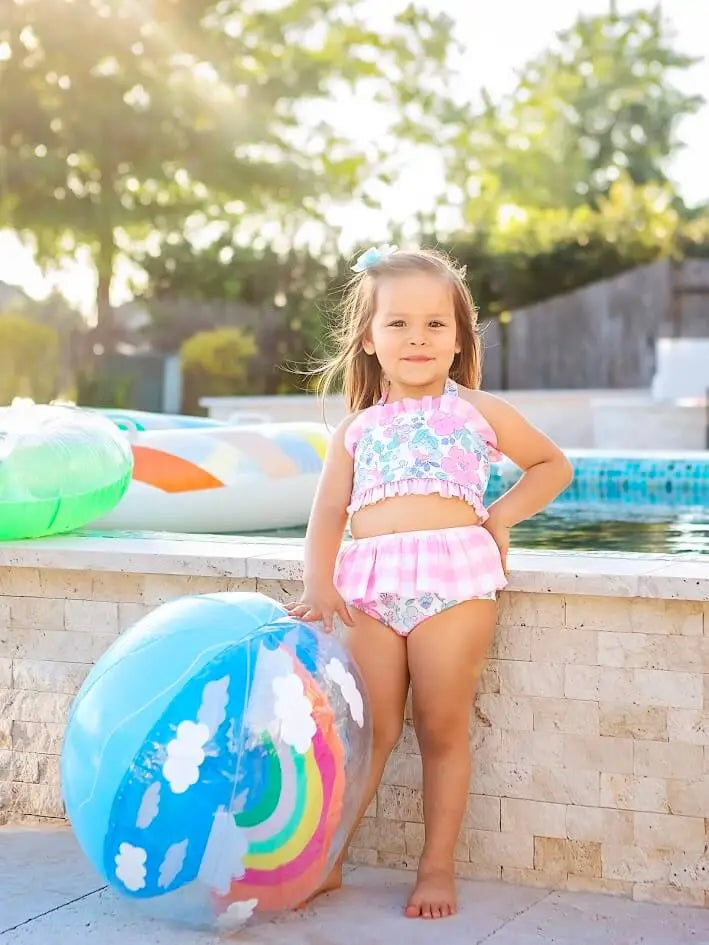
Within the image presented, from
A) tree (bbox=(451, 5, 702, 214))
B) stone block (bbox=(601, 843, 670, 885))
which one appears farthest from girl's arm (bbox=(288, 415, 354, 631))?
tree (bbox=(451, 5, 702, 214))

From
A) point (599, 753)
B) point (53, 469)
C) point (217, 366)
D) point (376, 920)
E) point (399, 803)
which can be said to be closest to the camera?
point (376, 920)

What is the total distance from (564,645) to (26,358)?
54.6 feet

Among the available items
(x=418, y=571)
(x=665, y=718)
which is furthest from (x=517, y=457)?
(x=665, y=718)

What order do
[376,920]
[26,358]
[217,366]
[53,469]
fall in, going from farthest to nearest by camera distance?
[26,358]
[217,366]
[53,469]
[376,920]

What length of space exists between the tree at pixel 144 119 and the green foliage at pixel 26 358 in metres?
0.87

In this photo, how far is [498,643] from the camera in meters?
3.03

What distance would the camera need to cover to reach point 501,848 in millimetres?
3078

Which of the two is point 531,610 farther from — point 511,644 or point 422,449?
point 422,449

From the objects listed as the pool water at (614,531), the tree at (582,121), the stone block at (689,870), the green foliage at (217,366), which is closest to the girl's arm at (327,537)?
the stone block at (689,870)

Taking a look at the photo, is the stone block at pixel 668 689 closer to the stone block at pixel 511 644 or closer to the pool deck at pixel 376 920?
the stone block at pixel 511 644

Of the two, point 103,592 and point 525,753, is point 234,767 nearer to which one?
point 525,753

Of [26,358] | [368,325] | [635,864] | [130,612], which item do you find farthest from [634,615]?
[26,358]

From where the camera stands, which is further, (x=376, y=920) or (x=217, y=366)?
(x=217, y=366)

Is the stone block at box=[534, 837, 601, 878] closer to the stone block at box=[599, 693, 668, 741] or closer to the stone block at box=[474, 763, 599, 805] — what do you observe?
the stone block at box=[474, 763, 599, 805]
